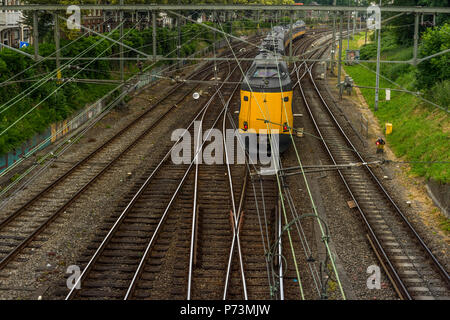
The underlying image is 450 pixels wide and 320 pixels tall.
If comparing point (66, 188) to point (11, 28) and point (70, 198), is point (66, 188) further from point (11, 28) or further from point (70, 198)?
point (11, 28)

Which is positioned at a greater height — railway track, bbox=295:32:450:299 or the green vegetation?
the green vegetation

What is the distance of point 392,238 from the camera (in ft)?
47.9

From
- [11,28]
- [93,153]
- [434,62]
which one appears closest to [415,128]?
[434,62]

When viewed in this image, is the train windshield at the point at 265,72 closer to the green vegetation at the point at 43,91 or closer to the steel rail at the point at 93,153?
the green vegetation at the point at 43,91

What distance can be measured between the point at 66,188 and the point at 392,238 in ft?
34.1

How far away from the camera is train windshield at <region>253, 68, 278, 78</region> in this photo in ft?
68.2

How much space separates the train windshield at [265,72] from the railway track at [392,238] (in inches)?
156

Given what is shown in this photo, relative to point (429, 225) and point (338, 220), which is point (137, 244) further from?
point (429, 225)

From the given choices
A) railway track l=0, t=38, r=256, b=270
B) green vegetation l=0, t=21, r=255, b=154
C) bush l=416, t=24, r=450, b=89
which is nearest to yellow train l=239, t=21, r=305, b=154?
railway track l=0, t=38, r=256, b=270

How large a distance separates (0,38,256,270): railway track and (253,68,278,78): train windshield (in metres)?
6.02

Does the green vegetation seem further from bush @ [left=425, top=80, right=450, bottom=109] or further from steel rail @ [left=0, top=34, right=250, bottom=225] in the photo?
bush @ [left=425, top=80, right=450, bottom=109]

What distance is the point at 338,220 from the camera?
1577cm

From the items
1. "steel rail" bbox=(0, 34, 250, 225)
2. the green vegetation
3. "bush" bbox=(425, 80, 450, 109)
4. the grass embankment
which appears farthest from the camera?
"bush" bbox=(425, 80, 450, 109)

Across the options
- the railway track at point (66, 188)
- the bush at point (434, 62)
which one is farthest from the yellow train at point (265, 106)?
the bush at point (434, 62)
